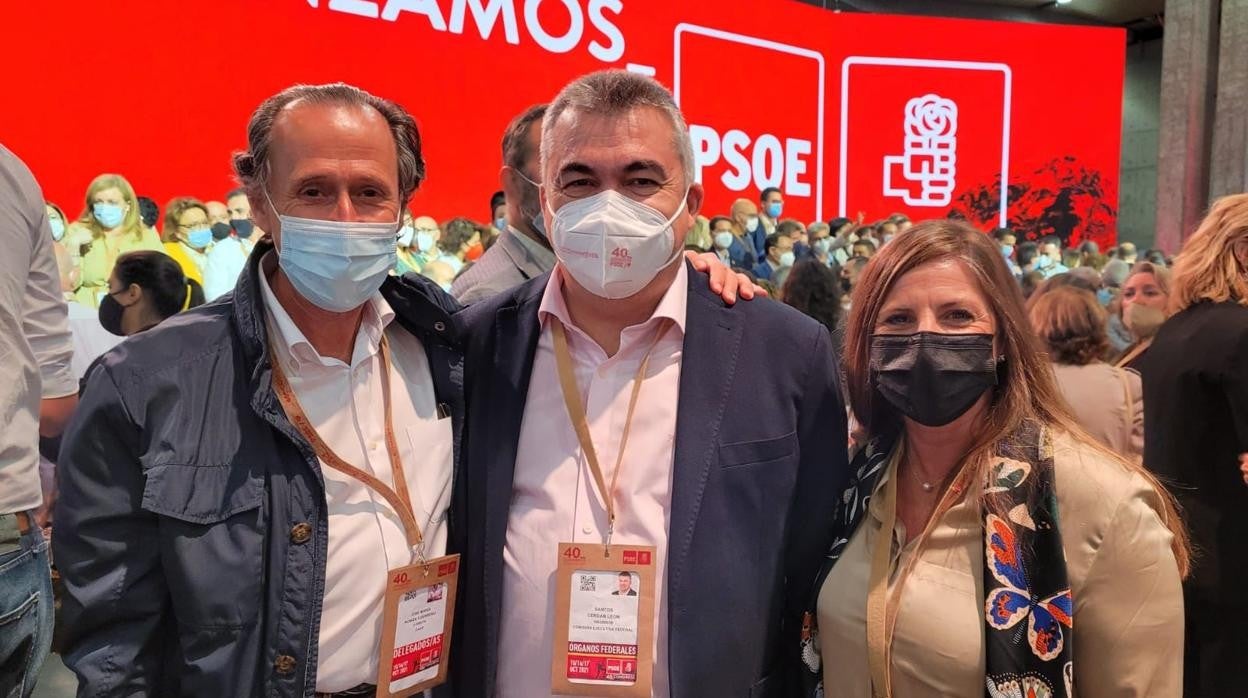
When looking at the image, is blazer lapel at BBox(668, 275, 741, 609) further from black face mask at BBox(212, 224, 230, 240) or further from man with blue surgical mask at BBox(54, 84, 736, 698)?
black face mask at BBox(212, 224, 230, 240)

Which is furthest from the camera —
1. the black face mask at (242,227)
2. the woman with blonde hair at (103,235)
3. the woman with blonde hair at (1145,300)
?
the black face mask at (242,227)

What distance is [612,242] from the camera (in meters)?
1.75

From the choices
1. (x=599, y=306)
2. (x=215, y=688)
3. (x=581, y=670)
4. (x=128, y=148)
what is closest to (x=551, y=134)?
(x=599, y=306)

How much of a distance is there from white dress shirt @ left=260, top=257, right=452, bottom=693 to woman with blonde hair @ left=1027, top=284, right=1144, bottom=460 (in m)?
2.76

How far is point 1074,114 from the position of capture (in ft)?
42.3

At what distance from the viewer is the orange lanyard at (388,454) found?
5.14 ft

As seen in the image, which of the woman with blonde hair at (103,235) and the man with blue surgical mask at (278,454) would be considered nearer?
the man with blue surgical mask at (278,454)

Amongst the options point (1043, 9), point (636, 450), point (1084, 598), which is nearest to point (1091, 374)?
point (1084, 598)

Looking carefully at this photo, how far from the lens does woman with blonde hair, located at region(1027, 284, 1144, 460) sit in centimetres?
361

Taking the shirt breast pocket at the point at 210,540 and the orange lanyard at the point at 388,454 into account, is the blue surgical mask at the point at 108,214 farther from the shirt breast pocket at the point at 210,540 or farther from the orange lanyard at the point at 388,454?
the shirt breast pocket at the point at 210,540

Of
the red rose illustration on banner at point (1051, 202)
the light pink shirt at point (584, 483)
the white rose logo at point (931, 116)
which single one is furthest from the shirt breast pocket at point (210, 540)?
the red rose illustration on banner at point (1051, 202)

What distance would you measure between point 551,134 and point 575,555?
2.80 ft

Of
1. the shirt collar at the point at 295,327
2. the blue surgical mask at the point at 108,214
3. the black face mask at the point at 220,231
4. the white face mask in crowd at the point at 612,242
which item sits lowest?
the shirt collar at the point at 295,327

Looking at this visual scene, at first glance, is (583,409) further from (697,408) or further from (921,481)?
(921,481)
